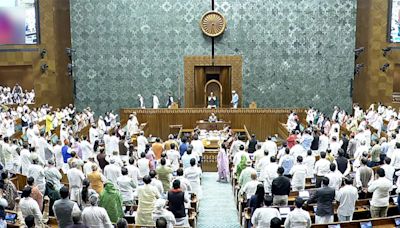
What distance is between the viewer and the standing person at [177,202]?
27.8ft

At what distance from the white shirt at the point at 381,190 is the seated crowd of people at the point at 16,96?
18.3 meters

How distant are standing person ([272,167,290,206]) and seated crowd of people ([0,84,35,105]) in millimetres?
17011

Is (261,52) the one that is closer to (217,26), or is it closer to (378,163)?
(217,26)

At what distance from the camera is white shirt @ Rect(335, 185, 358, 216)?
28.9 ft

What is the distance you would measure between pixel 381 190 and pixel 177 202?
148 inches

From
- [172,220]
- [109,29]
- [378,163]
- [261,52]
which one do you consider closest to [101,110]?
[109,29]

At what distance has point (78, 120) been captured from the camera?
1886cm

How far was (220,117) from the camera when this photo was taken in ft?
69.7

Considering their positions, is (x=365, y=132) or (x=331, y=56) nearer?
(x=365, y=132)

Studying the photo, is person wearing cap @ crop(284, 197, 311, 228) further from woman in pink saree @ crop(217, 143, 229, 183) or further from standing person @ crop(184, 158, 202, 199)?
woman in pink saree @ crop(217, 143, 229, 183)

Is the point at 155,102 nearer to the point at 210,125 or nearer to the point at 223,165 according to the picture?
the point at 210,125

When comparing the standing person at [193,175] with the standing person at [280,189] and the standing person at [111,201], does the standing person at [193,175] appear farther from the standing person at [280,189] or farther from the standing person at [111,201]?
the standing person at [111,201]

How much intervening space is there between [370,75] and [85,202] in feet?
57.2

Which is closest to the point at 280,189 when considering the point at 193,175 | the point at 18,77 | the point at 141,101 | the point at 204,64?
the point at 193,175
